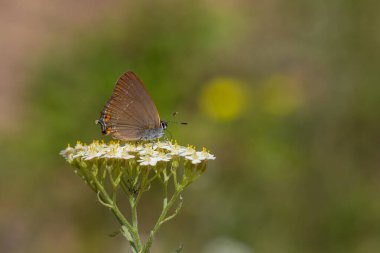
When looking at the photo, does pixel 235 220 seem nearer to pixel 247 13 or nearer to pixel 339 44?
pixel 339 44

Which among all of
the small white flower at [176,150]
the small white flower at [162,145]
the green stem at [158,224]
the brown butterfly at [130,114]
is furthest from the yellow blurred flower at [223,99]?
the green stem at [158,224]

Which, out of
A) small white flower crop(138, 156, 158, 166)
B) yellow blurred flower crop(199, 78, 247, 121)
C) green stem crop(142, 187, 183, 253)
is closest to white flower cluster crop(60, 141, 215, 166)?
small white flower crop(138, 156, 158, 166)

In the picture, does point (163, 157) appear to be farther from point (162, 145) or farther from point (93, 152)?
point (93, 152)

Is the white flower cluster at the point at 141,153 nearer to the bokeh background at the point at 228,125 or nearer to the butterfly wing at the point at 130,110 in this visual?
the butterfly wing at the point at 130,110

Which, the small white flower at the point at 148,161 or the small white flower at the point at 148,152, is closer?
the small white flower at the point at 148,161

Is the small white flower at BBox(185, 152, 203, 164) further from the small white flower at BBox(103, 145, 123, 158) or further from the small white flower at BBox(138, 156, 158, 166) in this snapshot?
the small white flower at BBox(103, 145, 123, 158)

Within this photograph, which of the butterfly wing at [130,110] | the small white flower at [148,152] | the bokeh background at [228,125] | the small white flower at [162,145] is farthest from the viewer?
the bokeh background at [228,125]
